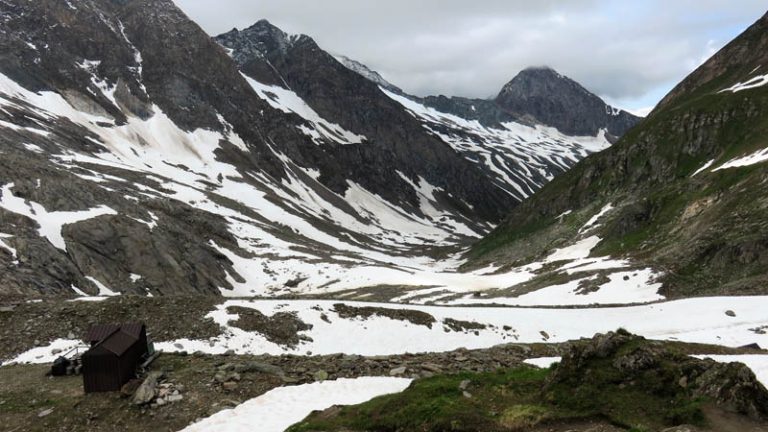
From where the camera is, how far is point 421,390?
15.5 metres

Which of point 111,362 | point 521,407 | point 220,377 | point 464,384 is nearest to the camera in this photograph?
point 521,407

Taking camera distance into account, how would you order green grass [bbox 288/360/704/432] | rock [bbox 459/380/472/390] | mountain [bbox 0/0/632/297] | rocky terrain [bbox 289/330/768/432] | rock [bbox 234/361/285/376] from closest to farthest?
rocky terrain [bbox 289/330/768/432]
green grass [bbox 288/360/704/432]
rock [bbox 459/380/472/390]
rock [bbox 234/361/285/376]
mountain [bbox 0/0/632/297]

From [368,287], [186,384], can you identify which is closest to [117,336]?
[186,384]

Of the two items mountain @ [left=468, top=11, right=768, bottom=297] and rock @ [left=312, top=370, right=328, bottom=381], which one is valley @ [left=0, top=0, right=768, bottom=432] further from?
mountain @ [left=468, top=11, right=768, bottom=297]

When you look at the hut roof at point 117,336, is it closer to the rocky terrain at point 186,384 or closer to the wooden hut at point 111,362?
the wooden hut at point 111,362

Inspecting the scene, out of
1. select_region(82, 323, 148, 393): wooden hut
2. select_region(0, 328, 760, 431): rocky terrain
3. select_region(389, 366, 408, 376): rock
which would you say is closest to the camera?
select_region(0, 328, 760, 431): rocky terrain

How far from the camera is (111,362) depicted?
60.6 feet

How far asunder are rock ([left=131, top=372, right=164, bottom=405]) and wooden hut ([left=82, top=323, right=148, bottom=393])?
1.02m

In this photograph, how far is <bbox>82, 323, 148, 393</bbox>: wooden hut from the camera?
18.3m

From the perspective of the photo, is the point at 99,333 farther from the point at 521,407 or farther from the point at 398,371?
the point at 521,407

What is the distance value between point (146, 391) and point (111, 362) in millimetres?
1828

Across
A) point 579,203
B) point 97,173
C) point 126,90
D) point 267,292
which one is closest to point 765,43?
point 579,203

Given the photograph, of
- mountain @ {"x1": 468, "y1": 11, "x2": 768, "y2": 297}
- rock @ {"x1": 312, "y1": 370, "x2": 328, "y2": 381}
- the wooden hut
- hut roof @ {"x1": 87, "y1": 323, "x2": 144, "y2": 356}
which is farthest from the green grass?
mountain @ {"x1": 468, "y1": 11, "x2": 768, "y2": 297}

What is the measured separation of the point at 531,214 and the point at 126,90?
140m
